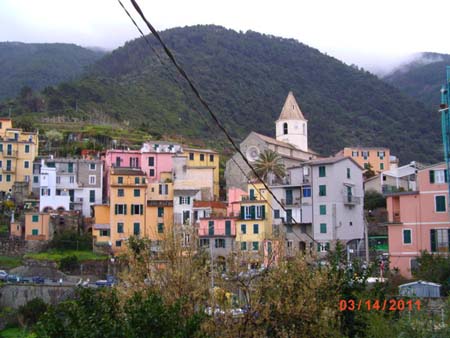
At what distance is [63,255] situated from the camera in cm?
5653

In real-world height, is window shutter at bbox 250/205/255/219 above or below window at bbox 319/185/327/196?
below

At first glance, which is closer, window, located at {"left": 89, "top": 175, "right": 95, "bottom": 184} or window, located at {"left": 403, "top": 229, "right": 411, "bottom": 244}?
window, located at {"left": 403, "top": 229, "right": 411, "bottom": 244}

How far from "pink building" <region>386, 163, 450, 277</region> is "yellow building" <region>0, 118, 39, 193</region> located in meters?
43.6

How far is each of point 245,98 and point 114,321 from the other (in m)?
152

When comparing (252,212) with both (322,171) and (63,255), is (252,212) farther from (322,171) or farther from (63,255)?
(63,255)

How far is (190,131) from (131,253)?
10037cm

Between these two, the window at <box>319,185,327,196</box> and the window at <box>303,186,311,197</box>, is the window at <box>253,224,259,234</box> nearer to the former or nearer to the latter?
the window at <box>303,186,311,197</box>

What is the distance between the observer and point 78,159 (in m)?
67.6

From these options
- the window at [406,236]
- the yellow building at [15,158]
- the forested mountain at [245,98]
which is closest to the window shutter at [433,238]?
the window at [406,236]

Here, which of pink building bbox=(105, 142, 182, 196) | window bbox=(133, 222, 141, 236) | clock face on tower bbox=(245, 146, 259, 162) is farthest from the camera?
clock face on tower bbox=(245, 146, 259, 162)

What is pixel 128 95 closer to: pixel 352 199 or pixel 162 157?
pixel 162 157

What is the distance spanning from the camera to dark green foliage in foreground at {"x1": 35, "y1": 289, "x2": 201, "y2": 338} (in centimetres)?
1254

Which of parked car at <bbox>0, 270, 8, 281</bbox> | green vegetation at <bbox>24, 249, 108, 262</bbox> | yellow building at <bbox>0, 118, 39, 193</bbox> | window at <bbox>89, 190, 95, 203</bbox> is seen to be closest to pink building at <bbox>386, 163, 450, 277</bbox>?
green vegetation at <bbox>24, 249, 108, 262</bbox>

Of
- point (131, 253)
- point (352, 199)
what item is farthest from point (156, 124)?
point (131, 253)
